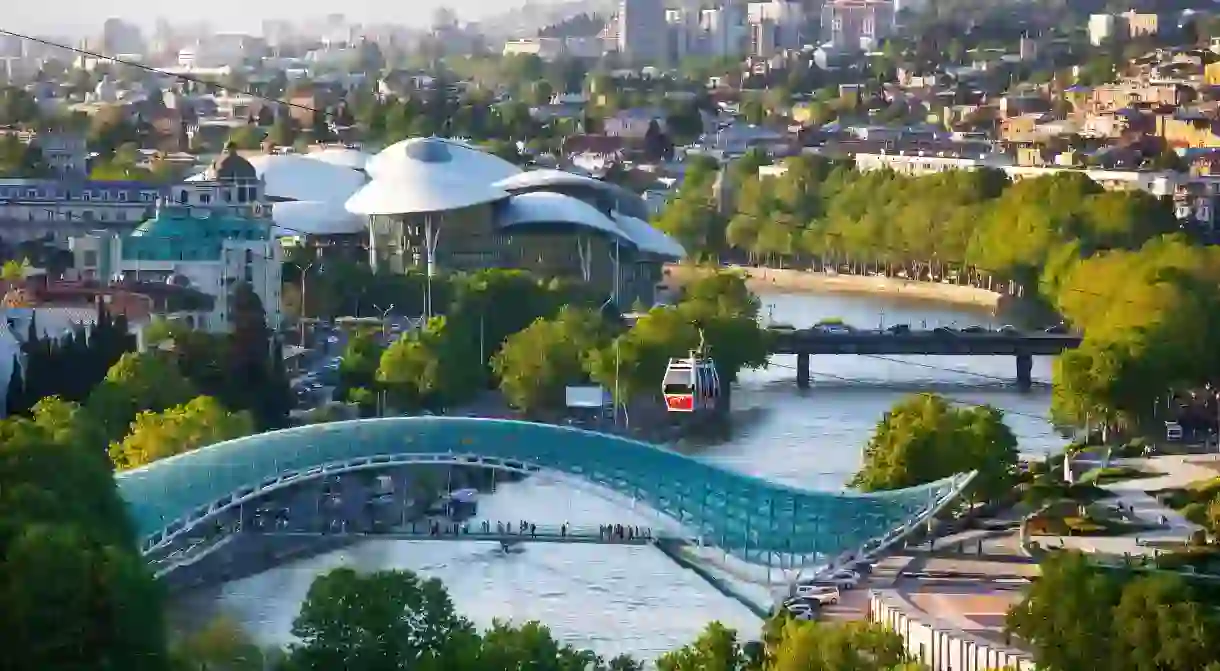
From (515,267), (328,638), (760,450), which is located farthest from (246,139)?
(328,638)

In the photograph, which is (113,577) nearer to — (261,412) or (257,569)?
(257,569)

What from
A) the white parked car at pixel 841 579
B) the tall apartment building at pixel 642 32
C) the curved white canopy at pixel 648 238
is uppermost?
the tall apartment building at pixel 642 32

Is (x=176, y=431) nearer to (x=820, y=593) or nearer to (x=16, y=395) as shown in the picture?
(x=16, y=395)

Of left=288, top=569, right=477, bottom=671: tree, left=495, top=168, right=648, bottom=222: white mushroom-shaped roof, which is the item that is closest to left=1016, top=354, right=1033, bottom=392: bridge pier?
left=495, top=168, right=648, bottom=222: white mushroom-shaped roof

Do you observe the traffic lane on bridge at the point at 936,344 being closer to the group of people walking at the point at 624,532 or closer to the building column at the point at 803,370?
the building column at the point at 803,370

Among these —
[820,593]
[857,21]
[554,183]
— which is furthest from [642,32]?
[820,593]

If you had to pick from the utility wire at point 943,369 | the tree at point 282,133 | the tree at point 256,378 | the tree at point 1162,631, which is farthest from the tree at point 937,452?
the tree at point 282,133
